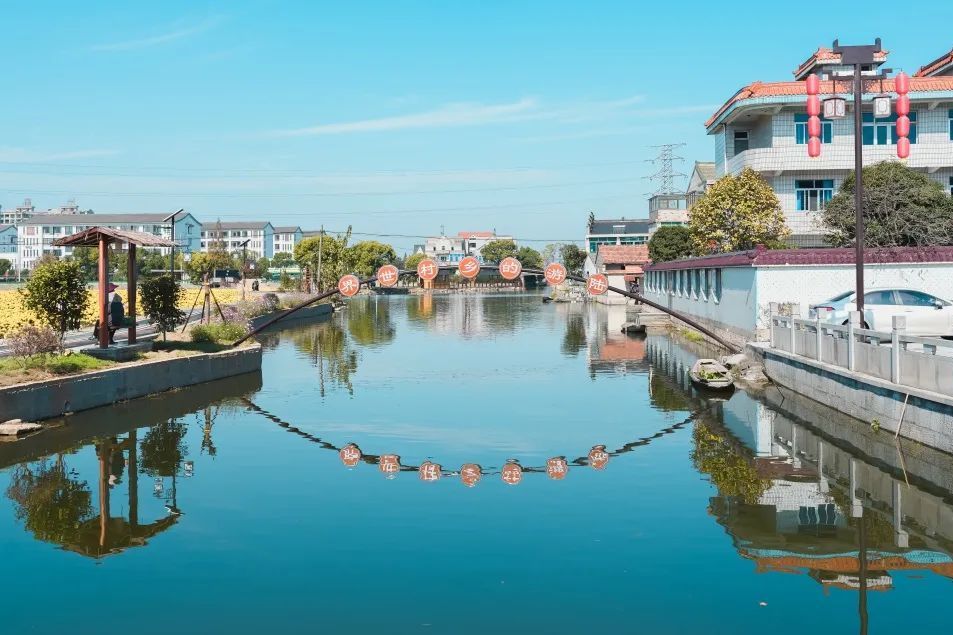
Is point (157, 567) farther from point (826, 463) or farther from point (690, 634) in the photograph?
point (826, 463)

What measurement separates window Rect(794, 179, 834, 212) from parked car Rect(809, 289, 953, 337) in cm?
1980

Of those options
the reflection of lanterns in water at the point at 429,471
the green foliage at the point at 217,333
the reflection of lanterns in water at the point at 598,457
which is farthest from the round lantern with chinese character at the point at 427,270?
the reflection of lanterns in water at the point at 429,471

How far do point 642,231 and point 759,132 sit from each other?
251 feet

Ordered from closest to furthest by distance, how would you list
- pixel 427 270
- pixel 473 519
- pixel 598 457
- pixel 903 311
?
1. pixel 473 519
2. pixel 598 457
3. pixel 903 311
4. pixel 427 270

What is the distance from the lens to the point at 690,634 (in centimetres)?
834

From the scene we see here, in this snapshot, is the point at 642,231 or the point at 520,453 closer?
the point at 520,453

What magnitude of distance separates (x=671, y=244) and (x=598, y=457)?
44430 mm

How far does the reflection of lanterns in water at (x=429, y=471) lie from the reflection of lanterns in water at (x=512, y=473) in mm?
1099

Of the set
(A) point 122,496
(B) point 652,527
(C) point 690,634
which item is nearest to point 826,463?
(B) point 652,527

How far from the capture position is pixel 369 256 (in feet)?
379

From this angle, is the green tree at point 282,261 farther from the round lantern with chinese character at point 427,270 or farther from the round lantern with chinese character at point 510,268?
the round lantern with chinese character at point 510,268

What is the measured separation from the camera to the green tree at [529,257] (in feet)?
495

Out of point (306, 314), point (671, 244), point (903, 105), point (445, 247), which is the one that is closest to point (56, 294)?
point (903, 105)

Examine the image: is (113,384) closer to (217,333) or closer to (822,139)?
(217,333)
